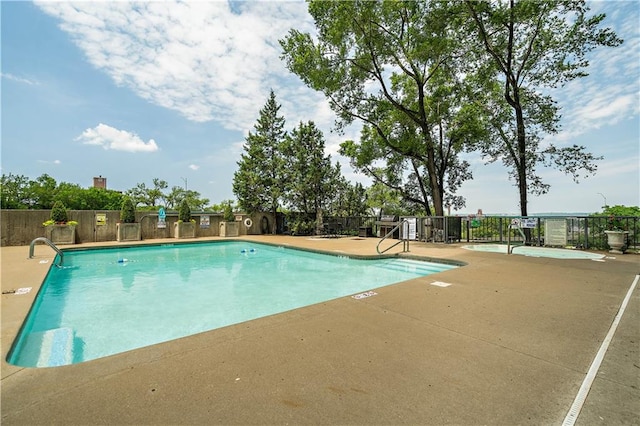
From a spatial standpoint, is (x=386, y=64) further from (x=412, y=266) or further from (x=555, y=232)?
(x=412, y=266)

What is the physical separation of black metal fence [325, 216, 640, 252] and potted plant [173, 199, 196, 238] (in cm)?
1077

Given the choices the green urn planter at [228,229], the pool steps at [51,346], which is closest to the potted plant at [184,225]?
the green urn planter at [228,229]

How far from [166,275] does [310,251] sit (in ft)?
15.3

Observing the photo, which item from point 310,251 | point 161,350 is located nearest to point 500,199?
point 310,251

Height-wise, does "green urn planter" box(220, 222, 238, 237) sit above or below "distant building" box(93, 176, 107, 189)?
below

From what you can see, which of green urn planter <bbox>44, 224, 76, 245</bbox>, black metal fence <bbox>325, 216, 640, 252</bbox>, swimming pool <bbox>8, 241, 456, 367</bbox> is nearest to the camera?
swimming pool <bbox>8, 241, 456, 367</bbox>

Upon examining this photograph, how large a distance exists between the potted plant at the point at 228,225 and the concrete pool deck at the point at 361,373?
11979 millimetres

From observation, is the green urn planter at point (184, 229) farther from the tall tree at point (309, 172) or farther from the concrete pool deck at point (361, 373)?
the concrete pool deck at point (361, 373)

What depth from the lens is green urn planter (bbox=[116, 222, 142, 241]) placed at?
12.0m

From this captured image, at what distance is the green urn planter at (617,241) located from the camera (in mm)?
8047

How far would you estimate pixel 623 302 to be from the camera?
349 centimetres

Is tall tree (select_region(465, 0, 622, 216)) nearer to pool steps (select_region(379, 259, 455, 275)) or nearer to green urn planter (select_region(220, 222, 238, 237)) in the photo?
pool steps (select_region(379, 259, 455, 275))

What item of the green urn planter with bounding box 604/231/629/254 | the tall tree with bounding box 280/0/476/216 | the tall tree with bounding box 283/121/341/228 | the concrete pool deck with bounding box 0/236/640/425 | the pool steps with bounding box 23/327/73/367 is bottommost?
the pool steps with bounding box 23/327/73/367

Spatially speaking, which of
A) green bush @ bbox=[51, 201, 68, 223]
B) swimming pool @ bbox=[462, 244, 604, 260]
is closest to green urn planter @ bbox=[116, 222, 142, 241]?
green bush @ bbox=[51, 201, 68, 223]
